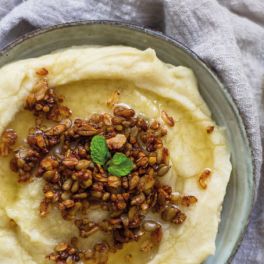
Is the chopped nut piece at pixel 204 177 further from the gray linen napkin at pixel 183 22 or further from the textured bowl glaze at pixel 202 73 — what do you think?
the gray linen napkin at pixel 183 22

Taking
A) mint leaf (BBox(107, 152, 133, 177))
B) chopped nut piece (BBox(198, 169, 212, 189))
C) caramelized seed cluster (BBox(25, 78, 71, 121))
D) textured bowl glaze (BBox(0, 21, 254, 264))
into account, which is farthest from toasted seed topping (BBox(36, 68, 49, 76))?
chopped nut piece (BBox(198, 169, 212, 189))

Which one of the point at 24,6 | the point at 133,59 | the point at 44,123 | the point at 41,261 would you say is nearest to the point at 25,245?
the point at 41,261

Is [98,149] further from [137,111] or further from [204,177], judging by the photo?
[204,177]

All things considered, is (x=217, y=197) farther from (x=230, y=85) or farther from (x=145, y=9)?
(x=145, y=9)

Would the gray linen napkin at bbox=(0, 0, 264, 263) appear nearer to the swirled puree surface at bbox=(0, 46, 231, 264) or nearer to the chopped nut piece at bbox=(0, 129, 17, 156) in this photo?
the swirled puree surface at bbox=(0, 46, 231, 264)

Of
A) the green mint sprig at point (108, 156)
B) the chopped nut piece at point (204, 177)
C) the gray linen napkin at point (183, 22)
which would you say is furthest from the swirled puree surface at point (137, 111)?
the gray linen napkin at point (183, 22)

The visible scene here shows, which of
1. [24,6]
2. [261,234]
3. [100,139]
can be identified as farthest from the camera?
[261,234]

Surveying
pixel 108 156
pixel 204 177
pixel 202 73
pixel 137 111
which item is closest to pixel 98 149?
pixel 108 156

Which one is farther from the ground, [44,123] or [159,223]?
[44,123]
